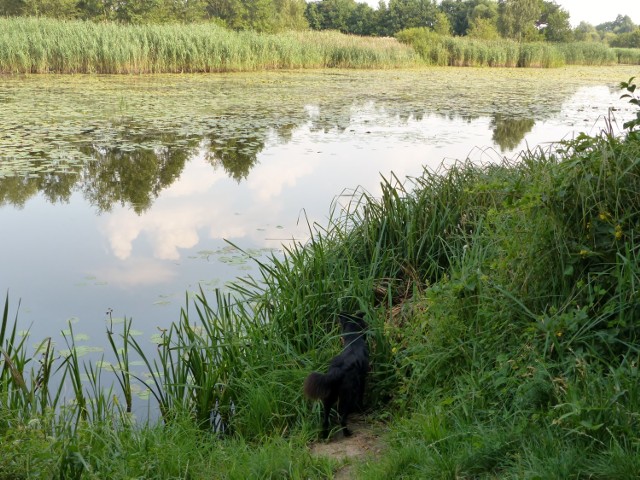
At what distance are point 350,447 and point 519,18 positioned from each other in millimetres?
47362

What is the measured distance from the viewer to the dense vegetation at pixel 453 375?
2369mm

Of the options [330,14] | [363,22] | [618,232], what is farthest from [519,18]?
[618,232]

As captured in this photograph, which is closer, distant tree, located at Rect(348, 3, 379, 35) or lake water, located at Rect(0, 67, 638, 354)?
lake water, located at Rect(0, 67, 638, 354)

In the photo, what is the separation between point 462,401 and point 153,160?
718 cm

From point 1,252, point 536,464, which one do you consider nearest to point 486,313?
point 536,464

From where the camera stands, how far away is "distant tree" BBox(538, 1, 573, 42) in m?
53.2

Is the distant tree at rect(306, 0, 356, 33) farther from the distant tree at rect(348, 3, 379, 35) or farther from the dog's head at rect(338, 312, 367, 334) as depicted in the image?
the dog's head at rect(338, 312, 367, 334)

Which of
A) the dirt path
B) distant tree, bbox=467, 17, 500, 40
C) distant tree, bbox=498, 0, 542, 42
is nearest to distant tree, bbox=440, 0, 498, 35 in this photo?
distant tree, bbox=498, 0, 542, 42

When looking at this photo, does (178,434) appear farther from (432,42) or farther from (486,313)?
(432,42)

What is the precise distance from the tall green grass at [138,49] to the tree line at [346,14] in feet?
26.0

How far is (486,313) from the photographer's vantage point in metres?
3.01

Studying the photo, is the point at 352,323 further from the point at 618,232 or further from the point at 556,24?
the point at 556,24

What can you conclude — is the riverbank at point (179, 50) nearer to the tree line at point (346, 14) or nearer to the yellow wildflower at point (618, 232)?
the tree line at point (346, 14)

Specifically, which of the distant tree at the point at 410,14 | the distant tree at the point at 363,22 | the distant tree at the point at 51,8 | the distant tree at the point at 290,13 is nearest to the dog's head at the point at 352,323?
the distant tree at the point at 51,8
